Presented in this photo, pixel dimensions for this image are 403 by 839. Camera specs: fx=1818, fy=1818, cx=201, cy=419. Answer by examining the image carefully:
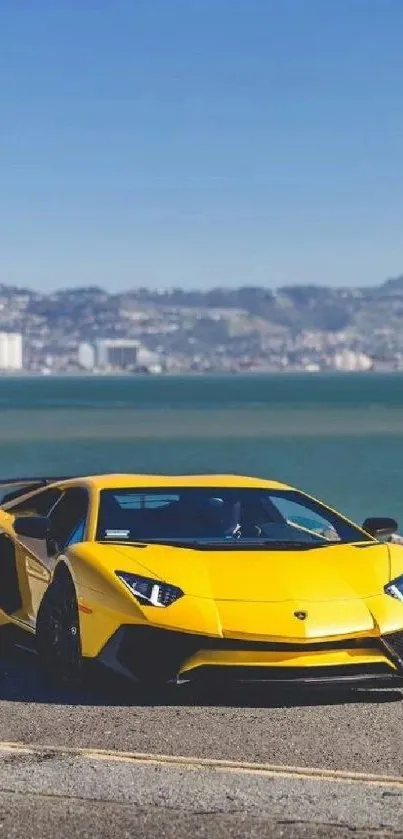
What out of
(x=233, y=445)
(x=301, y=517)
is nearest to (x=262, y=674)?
(x=301, y=517)

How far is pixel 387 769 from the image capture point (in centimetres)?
731

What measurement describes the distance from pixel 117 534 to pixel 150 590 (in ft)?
3.14

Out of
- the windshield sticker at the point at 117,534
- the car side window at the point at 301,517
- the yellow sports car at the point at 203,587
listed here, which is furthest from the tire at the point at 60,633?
the car side window at the point at 301,517

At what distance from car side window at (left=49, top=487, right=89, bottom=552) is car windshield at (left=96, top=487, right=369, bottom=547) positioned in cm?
24

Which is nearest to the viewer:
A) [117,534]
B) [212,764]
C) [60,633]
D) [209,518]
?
[212,764]

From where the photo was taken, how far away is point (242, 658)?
8.91 meters

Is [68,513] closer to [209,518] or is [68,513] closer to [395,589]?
[209,518]

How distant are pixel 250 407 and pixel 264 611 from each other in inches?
5947

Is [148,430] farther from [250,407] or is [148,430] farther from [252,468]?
[250,407]

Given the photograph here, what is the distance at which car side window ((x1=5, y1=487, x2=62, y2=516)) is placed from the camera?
11539mm

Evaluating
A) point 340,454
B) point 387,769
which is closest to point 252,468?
point 340,454

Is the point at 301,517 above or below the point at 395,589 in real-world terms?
below

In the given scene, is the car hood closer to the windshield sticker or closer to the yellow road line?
the windshield sticker

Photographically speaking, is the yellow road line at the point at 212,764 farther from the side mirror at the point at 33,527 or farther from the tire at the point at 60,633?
the side mirror at the point at 33,527
